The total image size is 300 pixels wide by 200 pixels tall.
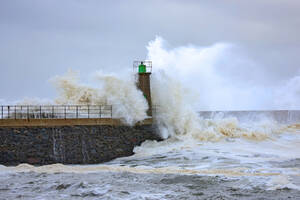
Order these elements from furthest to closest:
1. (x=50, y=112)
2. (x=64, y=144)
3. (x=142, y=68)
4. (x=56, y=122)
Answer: (x=142, y=68) → (x=50, y=112) → (x=56, y=122) → (x=64, y=144)

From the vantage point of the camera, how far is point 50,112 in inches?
723

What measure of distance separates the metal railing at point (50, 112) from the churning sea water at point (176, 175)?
2354 millimetres

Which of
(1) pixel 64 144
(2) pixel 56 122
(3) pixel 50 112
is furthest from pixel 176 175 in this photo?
(3) pixel 50 112

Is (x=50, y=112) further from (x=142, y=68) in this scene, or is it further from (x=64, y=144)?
(x=142, y=68)

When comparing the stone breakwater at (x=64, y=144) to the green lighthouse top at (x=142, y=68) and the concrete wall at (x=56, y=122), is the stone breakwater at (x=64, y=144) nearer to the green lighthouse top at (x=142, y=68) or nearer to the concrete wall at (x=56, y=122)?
the concrete wall at (x=56, y=122)

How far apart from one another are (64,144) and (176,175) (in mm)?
5447

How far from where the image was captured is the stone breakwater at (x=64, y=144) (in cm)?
1559

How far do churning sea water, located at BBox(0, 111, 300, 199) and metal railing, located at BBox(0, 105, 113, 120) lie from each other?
92.7 inches

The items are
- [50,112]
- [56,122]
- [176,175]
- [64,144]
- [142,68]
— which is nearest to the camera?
[176,175]

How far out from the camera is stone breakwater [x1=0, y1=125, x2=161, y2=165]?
1559 cm

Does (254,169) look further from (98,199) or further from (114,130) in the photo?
(114,130)

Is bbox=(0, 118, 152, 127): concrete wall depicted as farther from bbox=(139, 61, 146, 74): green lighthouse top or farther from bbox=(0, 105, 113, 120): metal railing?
bbox=(139, 61, 146, 74): green lighthouse top

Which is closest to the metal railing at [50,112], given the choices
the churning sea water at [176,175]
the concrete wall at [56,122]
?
the concrete wall at [56,122]

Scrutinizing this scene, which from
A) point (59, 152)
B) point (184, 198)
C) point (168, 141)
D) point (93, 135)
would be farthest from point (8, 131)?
point (184, 198)
